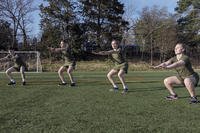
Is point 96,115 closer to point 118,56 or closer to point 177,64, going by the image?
point 177,64

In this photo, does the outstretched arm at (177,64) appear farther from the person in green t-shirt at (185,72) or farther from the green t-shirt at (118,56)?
the green t-shirt at (118,56)

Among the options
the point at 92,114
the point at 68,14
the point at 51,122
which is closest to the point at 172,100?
the point at 92,114

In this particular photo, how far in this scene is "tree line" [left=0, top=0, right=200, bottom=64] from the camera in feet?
188

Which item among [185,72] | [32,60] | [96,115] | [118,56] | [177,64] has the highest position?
[118,56]

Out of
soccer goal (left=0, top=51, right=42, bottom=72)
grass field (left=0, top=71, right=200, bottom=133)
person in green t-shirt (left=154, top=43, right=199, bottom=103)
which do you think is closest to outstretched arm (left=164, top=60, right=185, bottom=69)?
person in green t-shirt (left=154, top=43, right=199, bottom=103)

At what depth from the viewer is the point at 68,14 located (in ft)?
188

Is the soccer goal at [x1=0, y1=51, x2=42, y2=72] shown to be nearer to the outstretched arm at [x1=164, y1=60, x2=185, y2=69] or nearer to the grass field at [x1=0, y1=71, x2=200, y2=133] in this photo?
the grass field at [x1=0, y1=71, x2=200, y2=133]

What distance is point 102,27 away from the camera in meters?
→ 59.6

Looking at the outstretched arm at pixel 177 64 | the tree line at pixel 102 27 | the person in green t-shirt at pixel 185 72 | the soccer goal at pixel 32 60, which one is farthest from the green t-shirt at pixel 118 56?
the tree line at pixel 102 27

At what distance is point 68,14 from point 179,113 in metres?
48.4

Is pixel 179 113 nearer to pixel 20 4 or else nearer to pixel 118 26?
pixel 118 26

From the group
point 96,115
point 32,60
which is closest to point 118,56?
point 96,115

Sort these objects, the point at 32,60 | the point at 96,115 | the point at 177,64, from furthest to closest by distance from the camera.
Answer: the point at 32,60, the point at 177,64, the point at 96,115

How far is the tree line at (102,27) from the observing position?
57.2 m
